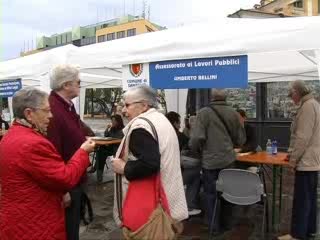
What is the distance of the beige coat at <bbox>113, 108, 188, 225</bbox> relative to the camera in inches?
107

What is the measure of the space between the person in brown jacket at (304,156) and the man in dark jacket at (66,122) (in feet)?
8.09

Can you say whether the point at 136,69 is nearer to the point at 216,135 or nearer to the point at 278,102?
the point at 216,135

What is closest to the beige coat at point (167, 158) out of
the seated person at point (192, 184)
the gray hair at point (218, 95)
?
the gray hair at point (218, 95)

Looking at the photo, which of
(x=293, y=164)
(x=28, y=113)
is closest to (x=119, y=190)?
(x=28, y=113)

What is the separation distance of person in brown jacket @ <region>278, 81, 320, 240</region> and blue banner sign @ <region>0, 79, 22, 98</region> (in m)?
4.58

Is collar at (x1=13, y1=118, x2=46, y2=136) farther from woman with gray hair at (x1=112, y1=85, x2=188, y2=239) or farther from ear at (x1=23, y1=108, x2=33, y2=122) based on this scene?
woman with gray hair at (x1=112, y1=85, x2=188, y2=239)

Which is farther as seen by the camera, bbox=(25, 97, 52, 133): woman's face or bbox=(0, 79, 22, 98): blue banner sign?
bbox=(0, 79, 22, 98): blue banner sign

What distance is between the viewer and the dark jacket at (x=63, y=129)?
2.89m

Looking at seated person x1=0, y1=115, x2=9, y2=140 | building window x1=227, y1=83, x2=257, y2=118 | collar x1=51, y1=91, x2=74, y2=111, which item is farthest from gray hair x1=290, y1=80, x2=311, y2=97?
building window x1=227, y1=83, x2=257, y2=118

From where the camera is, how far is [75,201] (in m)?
3.14

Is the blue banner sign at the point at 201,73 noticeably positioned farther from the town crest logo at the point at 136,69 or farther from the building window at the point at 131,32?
the building window at the point at 131,32

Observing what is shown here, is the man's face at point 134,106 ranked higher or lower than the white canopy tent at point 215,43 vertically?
lower

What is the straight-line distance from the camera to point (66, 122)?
9.75 ft

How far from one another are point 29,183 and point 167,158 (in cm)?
84
